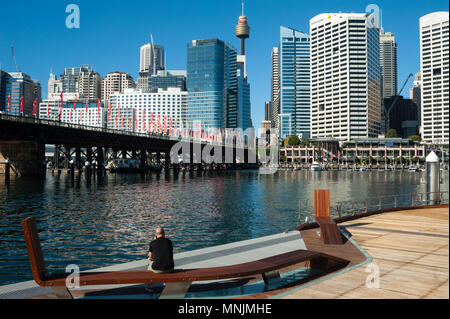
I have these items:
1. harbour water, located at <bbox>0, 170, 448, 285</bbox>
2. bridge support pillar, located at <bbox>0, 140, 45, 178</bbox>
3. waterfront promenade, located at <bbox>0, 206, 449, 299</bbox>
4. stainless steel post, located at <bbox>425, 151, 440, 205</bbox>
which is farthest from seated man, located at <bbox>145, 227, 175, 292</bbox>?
bridge support pillar, located at <bbox>0, 140, 45, 178</bbox>

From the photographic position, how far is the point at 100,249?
18438mm

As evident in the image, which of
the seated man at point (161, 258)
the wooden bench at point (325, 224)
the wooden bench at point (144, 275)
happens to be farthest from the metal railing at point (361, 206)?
the seated man at point (161, 258)

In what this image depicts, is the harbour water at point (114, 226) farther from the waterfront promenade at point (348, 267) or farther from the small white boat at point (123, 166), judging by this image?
the small white boat at point (123, 166)

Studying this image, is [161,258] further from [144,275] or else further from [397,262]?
[397,262]

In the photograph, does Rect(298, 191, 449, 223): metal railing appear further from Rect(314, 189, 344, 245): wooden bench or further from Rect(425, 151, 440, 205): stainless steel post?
Rect(314, 189, 344, 245): wooden bench

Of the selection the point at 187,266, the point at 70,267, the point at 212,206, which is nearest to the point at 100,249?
the point at 70,267

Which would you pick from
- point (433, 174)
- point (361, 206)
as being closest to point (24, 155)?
point (361, 206)

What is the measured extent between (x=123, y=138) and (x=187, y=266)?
106895 mm

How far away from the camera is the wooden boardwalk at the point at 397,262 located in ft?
27.8

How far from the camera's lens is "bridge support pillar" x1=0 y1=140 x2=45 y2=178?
282 ft

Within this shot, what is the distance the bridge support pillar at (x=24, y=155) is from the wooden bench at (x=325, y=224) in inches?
3263

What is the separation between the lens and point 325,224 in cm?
1438

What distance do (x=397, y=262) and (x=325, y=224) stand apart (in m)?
3.57
